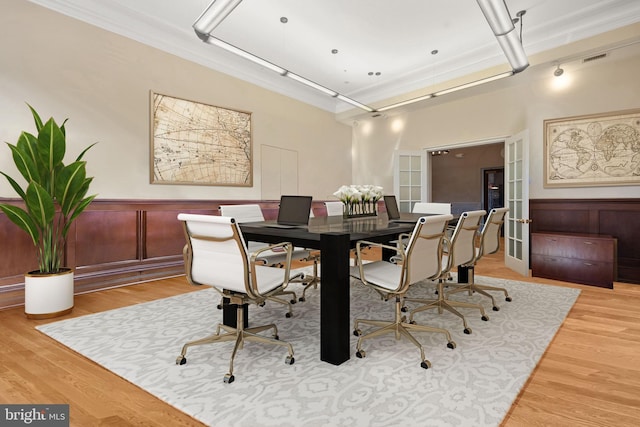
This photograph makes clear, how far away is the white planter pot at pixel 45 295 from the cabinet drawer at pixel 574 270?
18.2 ft

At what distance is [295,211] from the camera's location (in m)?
2.80

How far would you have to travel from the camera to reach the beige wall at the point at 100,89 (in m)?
3.31

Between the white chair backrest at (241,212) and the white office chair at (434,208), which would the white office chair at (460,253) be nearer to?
the white office chair at (434,208)

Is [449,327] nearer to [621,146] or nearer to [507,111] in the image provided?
[621,146]

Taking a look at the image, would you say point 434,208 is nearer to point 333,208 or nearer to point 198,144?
point 333,208

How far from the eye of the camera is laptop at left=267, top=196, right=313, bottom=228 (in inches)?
108

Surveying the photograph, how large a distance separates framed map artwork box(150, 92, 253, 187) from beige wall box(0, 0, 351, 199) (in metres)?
0.11

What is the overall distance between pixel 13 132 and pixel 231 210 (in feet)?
7.73

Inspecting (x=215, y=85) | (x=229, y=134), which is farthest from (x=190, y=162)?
(x=215, y=85)

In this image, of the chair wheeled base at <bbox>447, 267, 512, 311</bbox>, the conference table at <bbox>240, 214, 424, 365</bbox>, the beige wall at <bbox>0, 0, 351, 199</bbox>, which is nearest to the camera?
the conference table at <bbox>240, 214, 424, 365</bbox>

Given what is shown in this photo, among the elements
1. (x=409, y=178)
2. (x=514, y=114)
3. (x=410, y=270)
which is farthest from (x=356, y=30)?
(x=410, y=270)

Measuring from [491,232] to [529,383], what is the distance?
167 centimetres

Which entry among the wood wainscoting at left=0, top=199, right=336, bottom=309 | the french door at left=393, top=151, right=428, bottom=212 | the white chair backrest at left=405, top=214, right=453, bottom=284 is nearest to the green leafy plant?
the wood wainscoting at left=0, top=199, right=336, bottom=309

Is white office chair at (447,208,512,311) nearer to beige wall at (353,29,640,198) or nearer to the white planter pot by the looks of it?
beige wall at (353,29,640,198)
